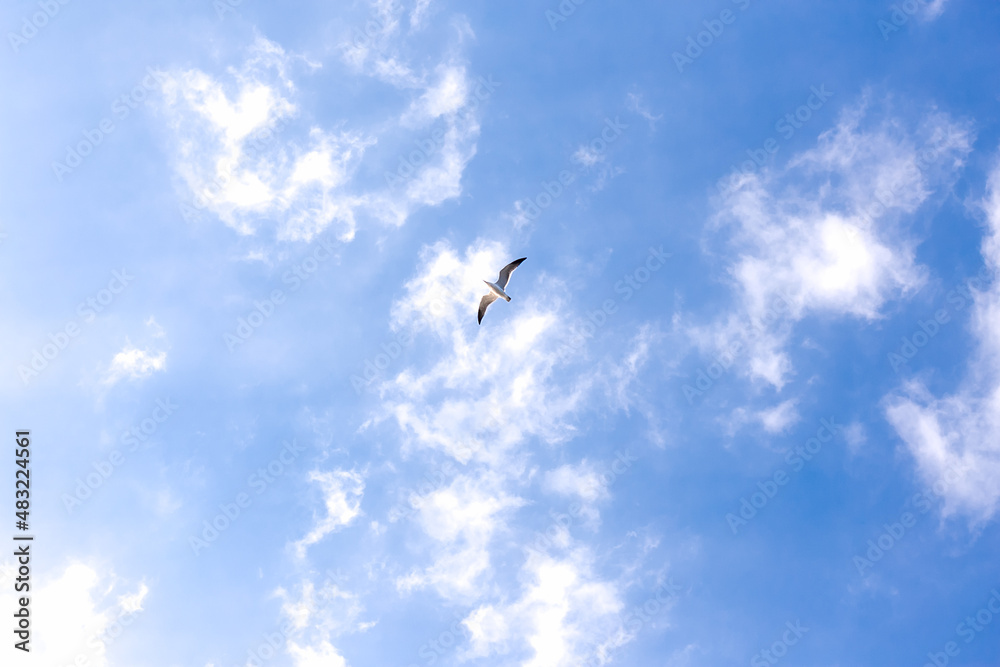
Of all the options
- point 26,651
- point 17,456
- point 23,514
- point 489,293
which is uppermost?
point 489,293

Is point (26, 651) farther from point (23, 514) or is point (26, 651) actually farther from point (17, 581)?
point (23, 514)

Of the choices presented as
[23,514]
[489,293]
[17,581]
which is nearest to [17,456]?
[23,514]

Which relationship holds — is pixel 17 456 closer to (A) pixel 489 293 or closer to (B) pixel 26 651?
(B) pixel 26 651

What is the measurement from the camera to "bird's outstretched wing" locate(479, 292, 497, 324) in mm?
92688

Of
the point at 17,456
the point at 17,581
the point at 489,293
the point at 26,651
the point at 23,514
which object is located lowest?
the point at 26,651

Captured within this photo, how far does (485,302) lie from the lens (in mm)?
93500

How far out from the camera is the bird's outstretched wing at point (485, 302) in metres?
92.7

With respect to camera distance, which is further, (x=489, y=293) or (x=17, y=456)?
(x=489, y=293)

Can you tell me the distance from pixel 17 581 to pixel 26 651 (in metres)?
8.35

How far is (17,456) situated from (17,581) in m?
14.5

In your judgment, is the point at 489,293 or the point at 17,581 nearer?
the point at 17,581

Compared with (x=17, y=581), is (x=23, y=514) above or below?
above

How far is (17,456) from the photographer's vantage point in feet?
228

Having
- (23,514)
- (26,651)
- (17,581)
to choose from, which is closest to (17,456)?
(23,514)
